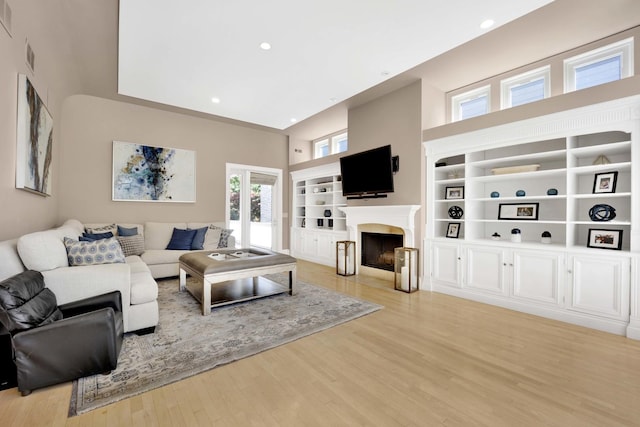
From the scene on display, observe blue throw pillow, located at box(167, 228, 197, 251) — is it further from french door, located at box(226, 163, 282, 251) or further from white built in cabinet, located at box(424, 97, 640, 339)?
white built in cabinet, located at box(424, 97, 640, 339)

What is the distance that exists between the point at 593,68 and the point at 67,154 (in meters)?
7.58

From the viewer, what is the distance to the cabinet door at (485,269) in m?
3.56

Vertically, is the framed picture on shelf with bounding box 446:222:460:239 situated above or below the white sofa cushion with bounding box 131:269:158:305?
above

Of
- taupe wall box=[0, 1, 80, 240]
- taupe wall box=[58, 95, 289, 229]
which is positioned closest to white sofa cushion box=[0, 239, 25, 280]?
taupe wall box=[0, 1, 80, 240]

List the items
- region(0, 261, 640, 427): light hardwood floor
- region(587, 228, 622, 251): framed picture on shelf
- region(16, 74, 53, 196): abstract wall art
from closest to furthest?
region(0, 261, 640, 427): light hardwood floor
region(16, 74, 53, 196): abstract wall art
region(587, 228, 622, 251): framed picture on shelf

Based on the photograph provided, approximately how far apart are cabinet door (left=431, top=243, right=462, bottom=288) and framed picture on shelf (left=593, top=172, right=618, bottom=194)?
1581 millimetres

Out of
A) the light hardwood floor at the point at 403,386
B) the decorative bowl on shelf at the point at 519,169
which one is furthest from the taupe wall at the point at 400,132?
the light hardwood floor at the point at 403,386

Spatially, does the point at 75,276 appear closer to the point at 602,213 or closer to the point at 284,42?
the point at 284,42

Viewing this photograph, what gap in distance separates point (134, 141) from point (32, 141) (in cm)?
261

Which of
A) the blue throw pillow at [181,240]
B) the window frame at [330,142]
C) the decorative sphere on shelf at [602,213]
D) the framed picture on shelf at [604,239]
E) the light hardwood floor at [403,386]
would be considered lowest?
the light hardwood floor at [403,386]

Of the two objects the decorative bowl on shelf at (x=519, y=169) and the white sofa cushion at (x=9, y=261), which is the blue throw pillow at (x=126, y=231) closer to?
the white sofa cushion at (x=9, y=261)

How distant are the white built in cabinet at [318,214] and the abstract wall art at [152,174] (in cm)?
249

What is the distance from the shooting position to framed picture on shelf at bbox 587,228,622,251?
9.56ft

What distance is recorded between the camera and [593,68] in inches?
134
